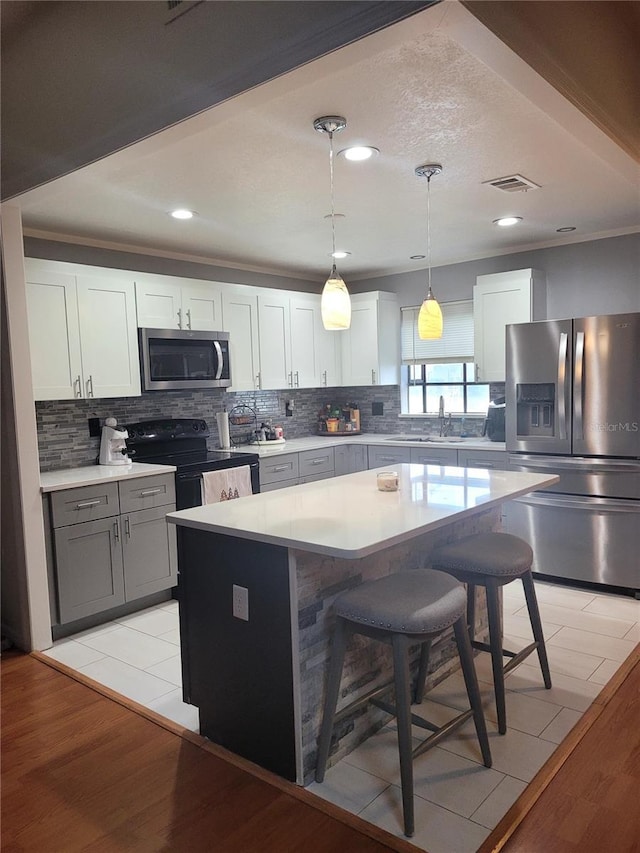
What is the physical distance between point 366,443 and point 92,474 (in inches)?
92.9

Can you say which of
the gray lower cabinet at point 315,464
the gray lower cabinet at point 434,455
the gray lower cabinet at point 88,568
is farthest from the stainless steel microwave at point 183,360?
the gray lower cabinet at point 434,455

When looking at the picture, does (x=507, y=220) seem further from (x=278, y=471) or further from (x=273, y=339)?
(x=278, y=471)

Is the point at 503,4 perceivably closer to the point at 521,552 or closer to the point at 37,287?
the point at 521,552

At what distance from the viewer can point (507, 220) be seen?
3.95 metres

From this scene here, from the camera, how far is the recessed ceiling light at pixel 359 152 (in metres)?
2.64

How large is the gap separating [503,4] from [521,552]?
1903mm

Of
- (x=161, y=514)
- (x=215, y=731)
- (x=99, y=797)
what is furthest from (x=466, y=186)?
(x=99, y=797)

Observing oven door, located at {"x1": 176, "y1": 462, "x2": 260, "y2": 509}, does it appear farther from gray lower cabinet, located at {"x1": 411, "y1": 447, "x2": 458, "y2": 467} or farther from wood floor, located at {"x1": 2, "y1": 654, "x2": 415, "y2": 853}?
gray lower cabinet, located at {"x1": 411, "y1": 447, "x2": 458, "y2": 467}

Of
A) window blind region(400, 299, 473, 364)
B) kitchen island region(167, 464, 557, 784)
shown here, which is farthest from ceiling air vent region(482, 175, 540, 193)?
window blind region(400, 299, 473, 364)

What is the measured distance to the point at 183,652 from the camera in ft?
8.10

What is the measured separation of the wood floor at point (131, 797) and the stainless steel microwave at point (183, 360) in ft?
6.98

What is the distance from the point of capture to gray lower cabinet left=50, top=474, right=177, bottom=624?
132 inches

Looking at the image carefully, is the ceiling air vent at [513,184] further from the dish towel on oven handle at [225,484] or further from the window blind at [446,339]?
the dish towel on oven handle at [225,484]

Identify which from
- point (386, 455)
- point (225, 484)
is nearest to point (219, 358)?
point (225, 484)
